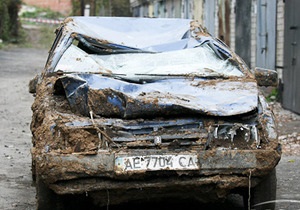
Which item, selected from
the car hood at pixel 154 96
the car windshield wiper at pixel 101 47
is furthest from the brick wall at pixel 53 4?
the car hood at pixel 154 96

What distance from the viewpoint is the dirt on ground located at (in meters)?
7.10

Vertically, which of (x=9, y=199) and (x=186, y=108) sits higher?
(x=186, y=108)

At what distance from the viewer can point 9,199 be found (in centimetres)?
690

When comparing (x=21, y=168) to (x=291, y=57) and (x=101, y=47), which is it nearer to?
(x=101, y=47)

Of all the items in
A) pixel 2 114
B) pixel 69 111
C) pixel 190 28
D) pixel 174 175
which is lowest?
pixel 2 114

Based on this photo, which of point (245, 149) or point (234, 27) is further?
point (234, 27)

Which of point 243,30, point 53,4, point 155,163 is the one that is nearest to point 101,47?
point 155,163

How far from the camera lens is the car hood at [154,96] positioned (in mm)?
5840

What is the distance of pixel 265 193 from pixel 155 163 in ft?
3.31

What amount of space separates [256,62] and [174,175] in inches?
489

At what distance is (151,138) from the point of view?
569 cm

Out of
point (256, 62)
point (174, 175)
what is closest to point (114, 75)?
point (174, 175)

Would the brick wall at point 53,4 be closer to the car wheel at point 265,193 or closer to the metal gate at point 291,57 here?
the metal gate at point 291,57

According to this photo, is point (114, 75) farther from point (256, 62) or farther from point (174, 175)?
point (256, 62)
